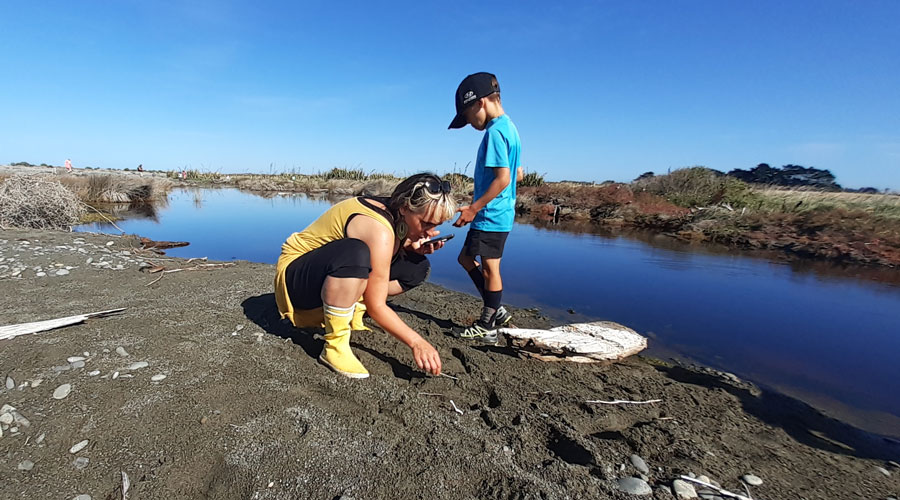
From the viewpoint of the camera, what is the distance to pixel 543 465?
5.41ft

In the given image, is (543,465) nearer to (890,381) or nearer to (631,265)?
(890,381)

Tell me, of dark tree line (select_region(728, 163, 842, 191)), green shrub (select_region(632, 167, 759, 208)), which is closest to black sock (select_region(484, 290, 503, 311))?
green shrub (select_region(632, 167, 759, 208))

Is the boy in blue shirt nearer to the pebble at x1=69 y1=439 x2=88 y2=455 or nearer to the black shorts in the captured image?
the black shorts

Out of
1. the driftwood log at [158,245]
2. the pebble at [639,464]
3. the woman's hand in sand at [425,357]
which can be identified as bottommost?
the driftwood log at [158,245]

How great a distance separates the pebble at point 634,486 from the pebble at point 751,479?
0.44 meters

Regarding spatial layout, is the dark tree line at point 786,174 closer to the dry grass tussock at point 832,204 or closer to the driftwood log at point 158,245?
the dry grass tussock at point 832,204

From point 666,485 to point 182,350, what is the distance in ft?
9.14

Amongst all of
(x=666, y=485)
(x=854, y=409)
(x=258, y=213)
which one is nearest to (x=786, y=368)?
(x=854, y=409)

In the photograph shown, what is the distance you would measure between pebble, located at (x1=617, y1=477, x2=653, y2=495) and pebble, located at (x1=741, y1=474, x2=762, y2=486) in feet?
1.45

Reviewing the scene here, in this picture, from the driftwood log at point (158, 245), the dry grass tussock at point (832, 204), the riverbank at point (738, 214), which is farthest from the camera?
the dry grass tussock at point (832, 204)

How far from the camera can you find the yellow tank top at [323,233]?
2.40 metres

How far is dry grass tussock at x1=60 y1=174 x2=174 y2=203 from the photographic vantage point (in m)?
14.4

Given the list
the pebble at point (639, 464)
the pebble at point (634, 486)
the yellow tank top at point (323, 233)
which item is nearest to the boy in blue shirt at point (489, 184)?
the yellow tank top at point (323, 233)

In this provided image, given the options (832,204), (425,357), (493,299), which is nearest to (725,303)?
(493,299)
